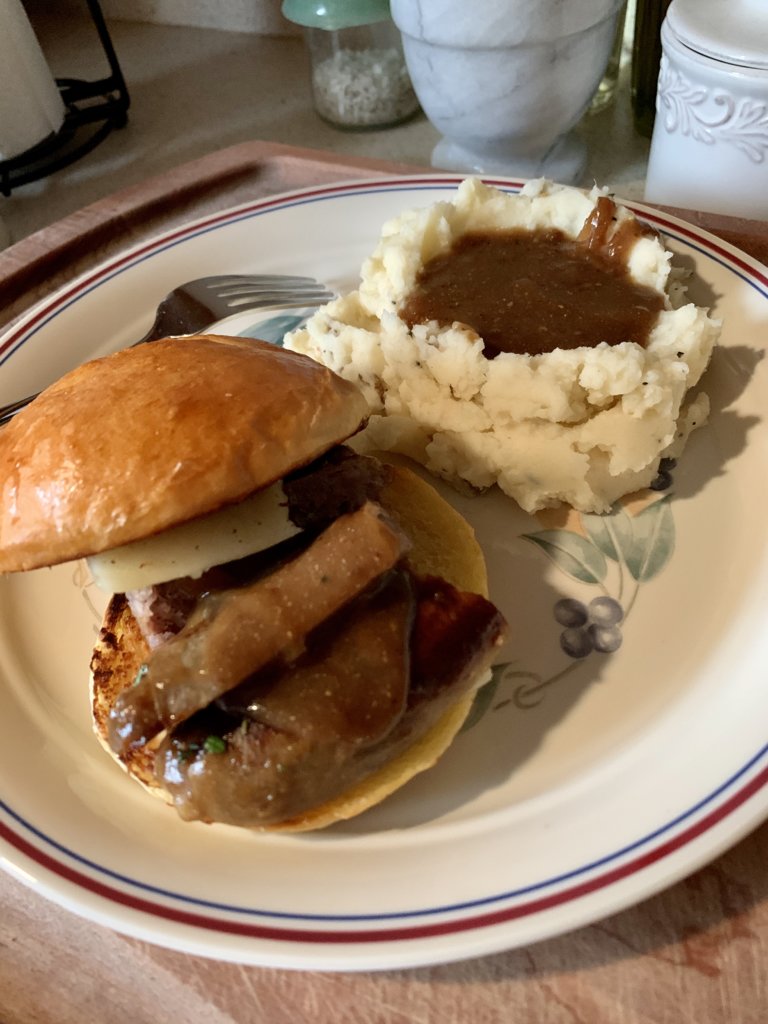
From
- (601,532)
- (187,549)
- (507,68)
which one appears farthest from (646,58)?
(187,549)

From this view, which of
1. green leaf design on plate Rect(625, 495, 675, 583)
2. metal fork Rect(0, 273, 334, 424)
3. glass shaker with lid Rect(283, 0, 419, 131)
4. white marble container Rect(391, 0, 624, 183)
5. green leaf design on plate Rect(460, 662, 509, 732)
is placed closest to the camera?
green leaf design on plate Rect(460, 662, 509, 732)

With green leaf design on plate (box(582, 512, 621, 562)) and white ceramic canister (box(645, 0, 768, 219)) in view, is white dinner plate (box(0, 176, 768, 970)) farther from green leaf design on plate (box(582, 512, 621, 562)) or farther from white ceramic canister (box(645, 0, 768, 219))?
white ceramic canister (box(645, 0, 768, 219))

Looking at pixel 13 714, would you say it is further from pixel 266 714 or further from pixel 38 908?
pixel 266 714

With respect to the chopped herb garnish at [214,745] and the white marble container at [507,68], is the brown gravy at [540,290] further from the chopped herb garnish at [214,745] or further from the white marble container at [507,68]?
the chopped herb garnish at [214,745]

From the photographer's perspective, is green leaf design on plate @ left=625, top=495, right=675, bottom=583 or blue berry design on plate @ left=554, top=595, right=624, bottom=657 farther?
green leaf design on plate @ left=625, top=495, right=675, bottom=583

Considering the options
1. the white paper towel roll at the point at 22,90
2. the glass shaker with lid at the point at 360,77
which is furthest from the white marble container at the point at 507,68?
the white paper towel roll at the point at 22,90

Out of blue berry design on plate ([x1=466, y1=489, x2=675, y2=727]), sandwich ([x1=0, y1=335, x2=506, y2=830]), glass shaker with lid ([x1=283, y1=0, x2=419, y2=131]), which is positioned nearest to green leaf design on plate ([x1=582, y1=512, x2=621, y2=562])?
blue berry design on plate ([x1=466, y1=489, x2=675, y2=727])

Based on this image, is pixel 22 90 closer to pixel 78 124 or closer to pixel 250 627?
pixel 78 124
